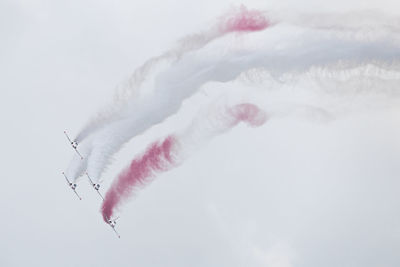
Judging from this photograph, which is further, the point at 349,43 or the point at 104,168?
the point at 104,168

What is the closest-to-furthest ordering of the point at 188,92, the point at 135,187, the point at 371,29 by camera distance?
the point at 371,29 → the point at 188,92 → the point at 135,187

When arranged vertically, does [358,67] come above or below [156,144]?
below

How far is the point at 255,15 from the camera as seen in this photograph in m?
49.4

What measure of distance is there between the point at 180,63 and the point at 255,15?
642 cm

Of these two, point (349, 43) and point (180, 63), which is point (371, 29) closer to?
point (349, 43)

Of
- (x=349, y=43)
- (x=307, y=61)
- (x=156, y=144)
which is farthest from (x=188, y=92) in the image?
(x=349, y=43)

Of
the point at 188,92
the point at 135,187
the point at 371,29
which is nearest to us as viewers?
the point at 371,29

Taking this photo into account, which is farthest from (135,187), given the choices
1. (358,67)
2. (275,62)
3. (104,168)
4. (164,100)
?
(358,67)

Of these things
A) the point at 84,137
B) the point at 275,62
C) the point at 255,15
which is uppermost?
the point at 84,137

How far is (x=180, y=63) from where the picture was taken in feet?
166

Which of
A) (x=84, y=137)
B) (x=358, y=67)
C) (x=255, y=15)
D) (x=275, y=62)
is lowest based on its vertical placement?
(x=358, y=67)

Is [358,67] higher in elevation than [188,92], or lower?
lower

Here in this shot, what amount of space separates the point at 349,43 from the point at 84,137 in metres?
22.8

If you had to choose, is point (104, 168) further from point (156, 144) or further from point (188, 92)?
point (188, 92)
